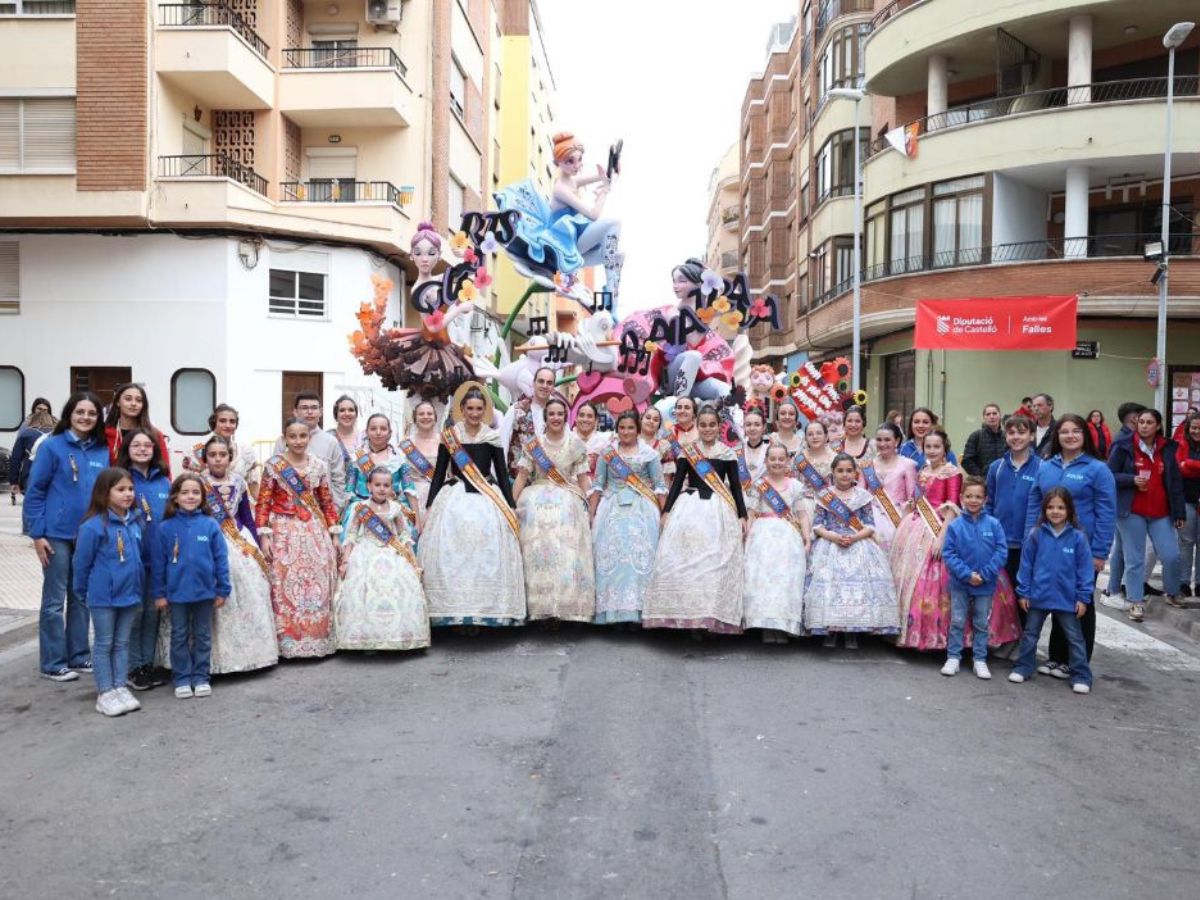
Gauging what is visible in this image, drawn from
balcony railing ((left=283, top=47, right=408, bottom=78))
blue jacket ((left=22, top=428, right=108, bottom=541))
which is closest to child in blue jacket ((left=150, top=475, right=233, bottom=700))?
blue jacket ((left=22, top=428, right=108, bottom=541))

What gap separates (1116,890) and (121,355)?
64.2ft

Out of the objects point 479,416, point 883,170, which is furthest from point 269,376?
point 883,170

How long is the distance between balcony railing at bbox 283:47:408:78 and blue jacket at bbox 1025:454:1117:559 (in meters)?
18.8

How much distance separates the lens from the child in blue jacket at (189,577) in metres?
5.78

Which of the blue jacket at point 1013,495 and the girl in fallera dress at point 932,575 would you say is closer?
the girl in fallera dress at point 932,575

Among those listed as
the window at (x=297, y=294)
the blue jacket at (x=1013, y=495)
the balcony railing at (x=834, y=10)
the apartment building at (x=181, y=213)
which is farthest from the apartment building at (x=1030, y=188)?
the blue jacket at (x=1013, y=495)

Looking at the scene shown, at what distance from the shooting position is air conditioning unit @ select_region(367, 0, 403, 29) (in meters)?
22.1

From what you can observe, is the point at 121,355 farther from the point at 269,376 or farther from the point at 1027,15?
the point at 1027,15

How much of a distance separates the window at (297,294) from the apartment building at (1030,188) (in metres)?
13.6

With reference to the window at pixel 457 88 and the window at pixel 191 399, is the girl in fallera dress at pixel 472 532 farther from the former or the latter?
the window at pixel 457 88

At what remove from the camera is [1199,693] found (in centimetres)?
626

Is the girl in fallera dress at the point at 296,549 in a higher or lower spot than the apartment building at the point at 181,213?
lower

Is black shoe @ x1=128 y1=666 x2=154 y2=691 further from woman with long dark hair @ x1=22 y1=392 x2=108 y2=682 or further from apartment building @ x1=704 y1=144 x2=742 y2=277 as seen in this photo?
apartment building @ x1=704 y1=144 x2=742 y2=277

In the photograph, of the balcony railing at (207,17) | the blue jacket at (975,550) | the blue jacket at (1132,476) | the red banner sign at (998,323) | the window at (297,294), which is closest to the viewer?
the blue jacket at (975,550)
